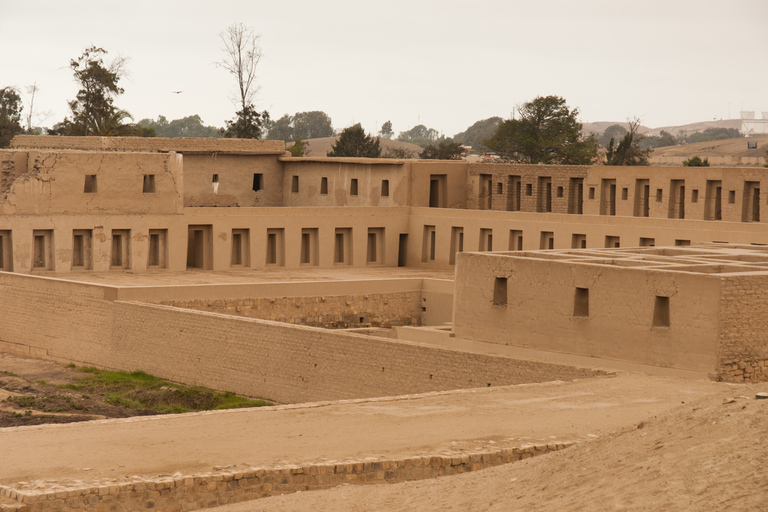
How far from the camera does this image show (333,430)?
14117mm

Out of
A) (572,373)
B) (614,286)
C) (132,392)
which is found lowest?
(132,392)

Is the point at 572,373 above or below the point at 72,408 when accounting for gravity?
above

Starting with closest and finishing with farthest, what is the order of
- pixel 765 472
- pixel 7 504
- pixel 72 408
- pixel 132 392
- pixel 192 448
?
1. pixel 765 472
2. pixel 7 504
3. pixel 192 448
4. pixel 72 408
5. pixel 132 392

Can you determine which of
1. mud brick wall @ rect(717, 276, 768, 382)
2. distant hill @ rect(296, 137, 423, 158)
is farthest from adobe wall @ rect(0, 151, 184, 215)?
distant hill @ rect(296, 137, 423, 158)

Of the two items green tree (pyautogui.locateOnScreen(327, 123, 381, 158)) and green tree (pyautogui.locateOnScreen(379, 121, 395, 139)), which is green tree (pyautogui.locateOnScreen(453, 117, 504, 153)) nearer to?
green tree (pyautogui.locateOnScreen(379, 121, 395, 139))

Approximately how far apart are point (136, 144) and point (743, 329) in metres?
23.1

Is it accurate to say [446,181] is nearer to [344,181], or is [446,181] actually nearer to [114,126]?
[344,181]

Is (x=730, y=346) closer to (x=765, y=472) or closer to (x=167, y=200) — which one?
(x=765, y=472)

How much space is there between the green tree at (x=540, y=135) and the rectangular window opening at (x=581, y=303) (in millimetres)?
35985

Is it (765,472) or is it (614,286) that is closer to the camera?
(765,472)

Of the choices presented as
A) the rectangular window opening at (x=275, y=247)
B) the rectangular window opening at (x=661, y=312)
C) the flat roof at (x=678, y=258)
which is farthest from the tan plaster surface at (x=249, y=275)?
the rectangular window opening at (x=661, y=312)

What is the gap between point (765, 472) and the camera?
9156 mm

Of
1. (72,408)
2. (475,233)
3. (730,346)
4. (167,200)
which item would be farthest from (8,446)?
(475,233)

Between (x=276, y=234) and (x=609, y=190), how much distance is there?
986cm
